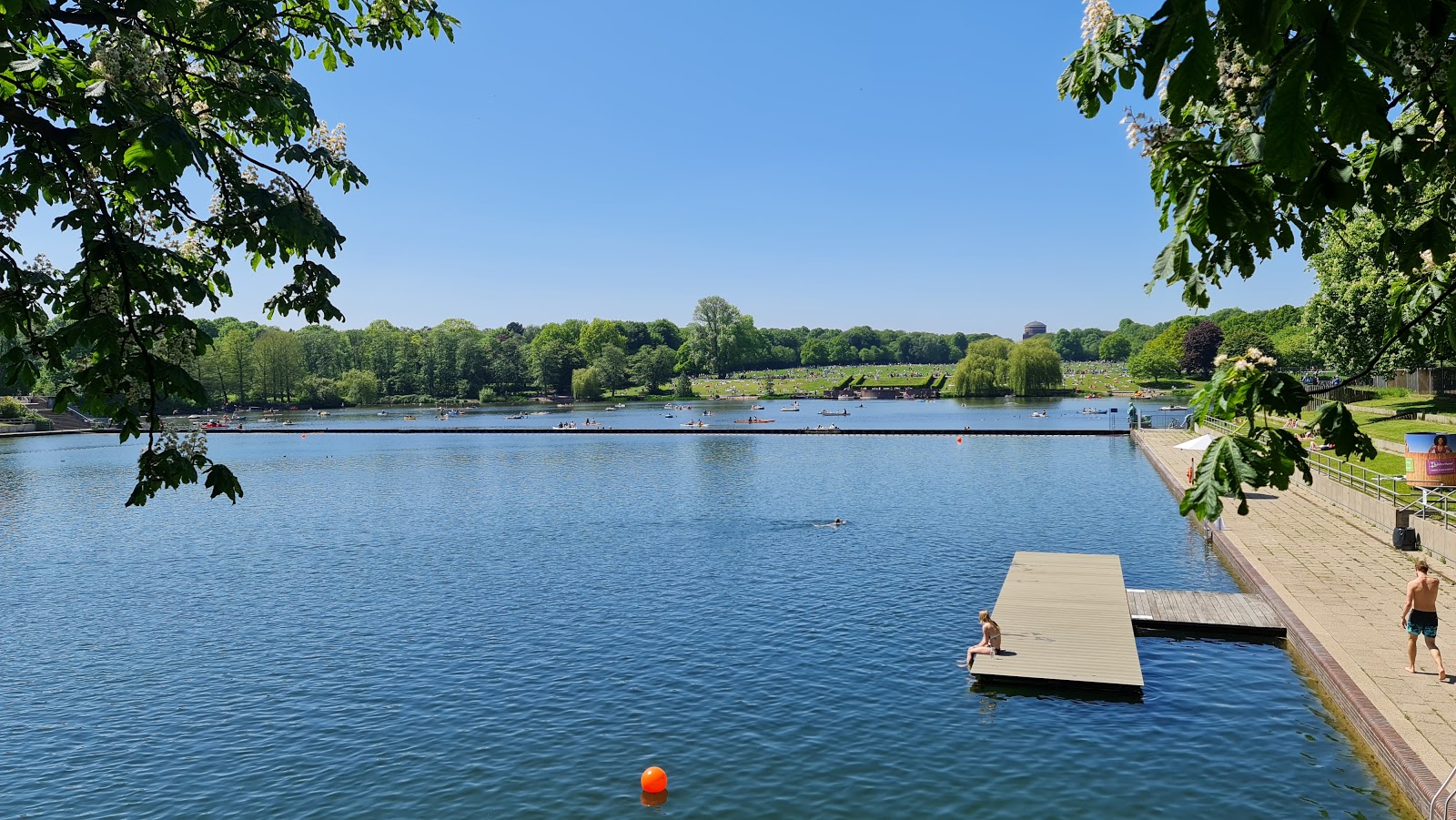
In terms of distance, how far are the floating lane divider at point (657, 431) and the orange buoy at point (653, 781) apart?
77.3 meters

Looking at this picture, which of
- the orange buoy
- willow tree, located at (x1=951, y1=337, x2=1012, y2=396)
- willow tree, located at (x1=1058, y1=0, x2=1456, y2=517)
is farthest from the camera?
willow tree, located at (x1=951, y1=337, x2=1012, y2=396)

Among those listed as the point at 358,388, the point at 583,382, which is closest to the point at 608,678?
→ the point at 358,388

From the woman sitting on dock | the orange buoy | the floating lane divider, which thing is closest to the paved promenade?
the woman sitting on dock

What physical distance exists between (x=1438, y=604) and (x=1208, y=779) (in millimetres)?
8941

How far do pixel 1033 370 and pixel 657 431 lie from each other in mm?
82892

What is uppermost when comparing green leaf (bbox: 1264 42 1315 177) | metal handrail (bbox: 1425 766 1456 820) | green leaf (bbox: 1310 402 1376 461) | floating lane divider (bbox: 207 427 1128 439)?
green leaf (bbox: 1264 42 1315 177)

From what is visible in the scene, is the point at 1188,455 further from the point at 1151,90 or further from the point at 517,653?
the point at 1151,90

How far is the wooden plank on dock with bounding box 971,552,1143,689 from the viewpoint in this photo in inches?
789

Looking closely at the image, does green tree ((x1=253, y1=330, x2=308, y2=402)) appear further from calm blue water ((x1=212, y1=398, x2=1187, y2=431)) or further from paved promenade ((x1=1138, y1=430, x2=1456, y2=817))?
paved promenade ((x1=1138, y1=430, x2=1456, y2=817))

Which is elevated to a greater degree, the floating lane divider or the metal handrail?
the floating lane divider

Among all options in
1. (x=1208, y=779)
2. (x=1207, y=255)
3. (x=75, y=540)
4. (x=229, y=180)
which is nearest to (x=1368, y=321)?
(x=1208, y=779)

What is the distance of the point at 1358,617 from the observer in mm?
20750

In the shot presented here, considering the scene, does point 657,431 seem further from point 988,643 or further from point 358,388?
point 358,388

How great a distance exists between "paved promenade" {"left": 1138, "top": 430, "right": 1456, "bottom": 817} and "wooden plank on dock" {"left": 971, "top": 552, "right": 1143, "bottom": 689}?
3.51 meters
